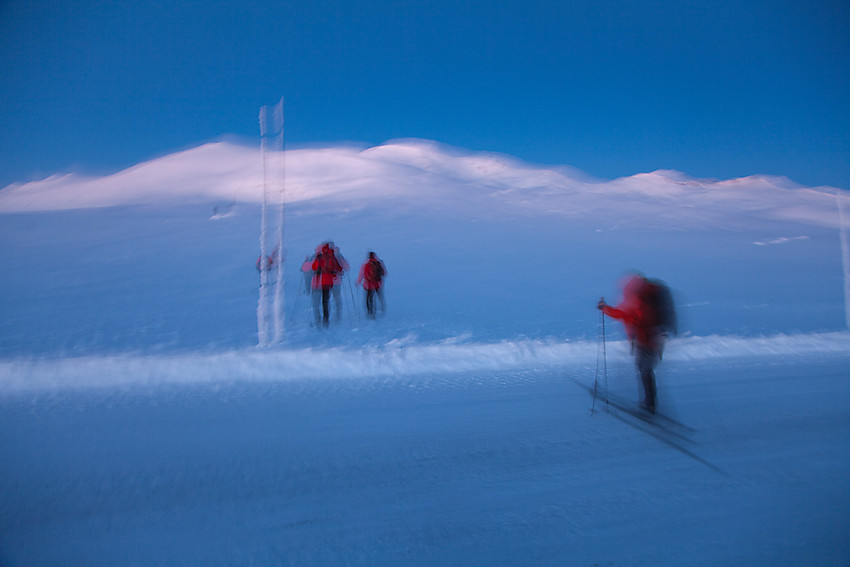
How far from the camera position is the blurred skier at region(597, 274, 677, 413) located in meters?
4.88

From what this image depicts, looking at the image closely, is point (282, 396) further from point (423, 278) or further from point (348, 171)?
point (348, 171)

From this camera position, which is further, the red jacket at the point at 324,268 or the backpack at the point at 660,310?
the red jacket at the point at 324,268

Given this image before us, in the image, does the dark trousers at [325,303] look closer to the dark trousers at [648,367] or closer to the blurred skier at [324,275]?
the blurred skier at [324,275]

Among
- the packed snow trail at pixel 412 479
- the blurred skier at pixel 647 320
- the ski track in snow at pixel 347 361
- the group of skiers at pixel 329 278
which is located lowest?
the packed snow trail at pixel 412 479

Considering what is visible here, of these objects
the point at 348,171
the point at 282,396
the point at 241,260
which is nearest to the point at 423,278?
the point at 241,260

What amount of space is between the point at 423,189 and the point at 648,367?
1018 inches

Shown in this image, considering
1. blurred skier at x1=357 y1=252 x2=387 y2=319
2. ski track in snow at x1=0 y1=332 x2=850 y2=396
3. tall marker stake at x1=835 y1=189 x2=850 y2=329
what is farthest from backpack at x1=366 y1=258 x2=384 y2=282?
tall marker stake at x1=835 y1=189 x2=850 y2=329

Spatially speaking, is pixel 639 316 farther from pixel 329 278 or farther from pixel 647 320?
pixel 329 278

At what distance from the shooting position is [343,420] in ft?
16.2

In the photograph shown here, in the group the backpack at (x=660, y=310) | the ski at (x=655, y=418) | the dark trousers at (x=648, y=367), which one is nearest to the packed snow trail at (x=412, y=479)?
the ski at (x=655, y=418)

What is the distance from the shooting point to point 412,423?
16.0 ft

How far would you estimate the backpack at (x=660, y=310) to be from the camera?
16.0 feet

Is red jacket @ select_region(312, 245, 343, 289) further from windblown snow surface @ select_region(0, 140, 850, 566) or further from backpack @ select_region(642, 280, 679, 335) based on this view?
backpack @ select_region(642, 280, 679, 335)

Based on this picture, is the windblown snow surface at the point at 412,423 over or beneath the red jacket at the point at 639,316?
beneath
